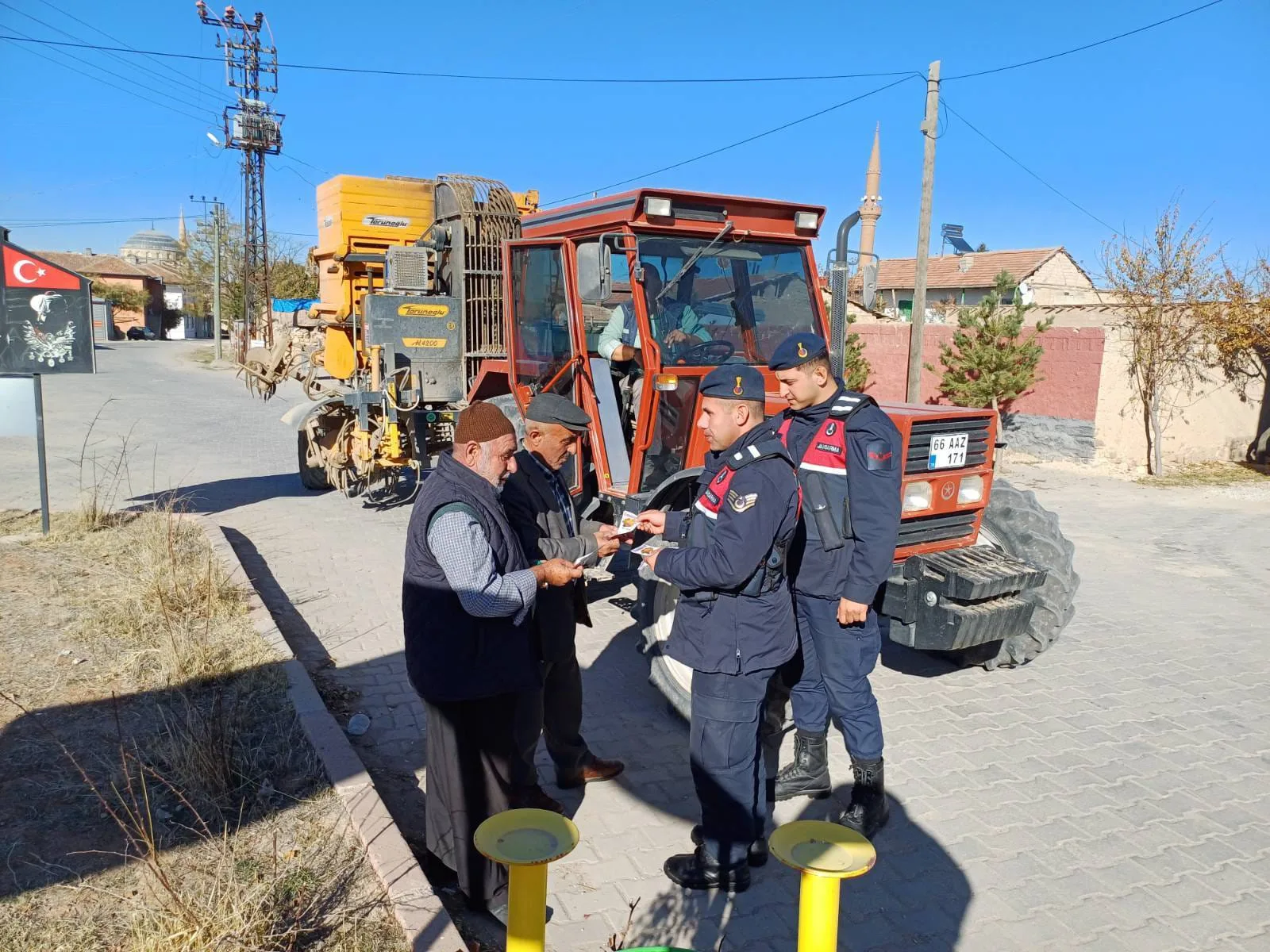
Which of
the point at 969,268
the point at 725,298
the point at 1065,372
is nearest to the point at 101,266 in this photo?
the point at 969,268

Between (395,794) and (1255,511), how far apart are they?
447 inches

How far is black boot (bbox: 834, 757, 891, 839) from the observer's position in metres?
3.54

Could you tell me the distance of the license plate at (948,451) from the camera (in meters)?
4.63

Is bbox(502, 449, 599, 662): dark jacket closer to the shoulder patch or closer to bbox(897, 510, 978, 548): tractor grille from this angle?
the shoulder patch

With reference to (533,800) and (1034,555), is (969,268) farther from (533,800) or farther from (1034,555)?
(533,800)

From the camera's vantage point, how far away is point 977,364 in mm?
13609

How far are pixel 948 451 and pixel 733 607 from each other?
2177 mm

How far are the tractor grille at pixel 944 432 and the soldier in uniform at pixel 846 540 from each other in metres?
1.06

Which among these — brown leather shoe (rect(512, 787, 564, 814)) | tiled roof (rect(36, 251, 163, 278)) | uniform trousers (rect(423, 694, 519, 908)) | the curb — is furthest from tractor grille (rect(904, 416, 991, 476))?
tiled roof (rect(36, 251, 163, 278))

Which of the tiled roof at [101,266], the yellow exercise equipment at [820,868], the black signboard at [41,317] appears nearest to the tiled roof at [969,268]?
the black signboard at [41,317]

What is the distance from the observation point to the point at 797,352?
3.60 metres

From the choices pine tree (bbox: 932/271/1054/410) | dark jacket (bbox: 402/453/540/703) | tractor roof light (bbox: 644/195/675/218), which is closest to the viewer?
dark jacket (bbox: 402/453/540/703)

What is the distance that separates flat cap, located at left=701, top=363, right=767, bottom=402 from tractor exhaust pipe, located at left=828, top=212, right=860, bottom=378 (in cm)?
140

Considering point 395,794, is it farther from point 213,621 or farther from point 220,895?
point 213,621
